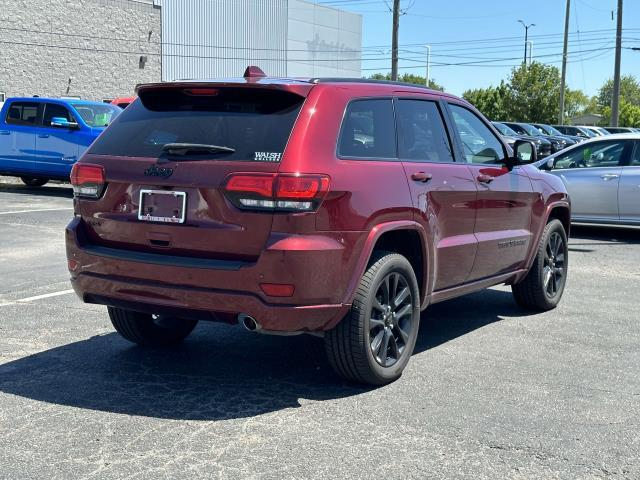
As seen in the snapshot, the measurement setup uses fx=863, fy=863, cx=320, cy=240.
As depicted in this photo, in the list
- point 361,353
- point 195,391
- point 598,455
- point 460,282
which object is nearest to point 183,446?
point 195,391

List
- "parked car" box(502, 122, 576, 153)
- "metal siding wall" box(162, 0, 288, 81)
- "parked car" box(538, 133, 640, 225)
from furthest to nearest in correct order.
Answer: "metal siding wall" box(162, 0, 288, 81), "parked car" box(502, 122, 576, 153), "parked car" box(538, 133, 640, 225)

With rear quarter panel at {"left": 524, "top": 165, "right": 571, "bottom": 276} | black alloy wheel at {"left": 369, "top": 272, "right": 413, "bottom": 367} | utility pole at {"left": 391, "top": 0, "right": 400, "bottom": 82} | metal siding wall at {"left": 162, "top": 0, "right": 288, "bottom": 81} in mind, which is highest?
metal siding wall at {"left": 162, "top": 0, "right": 288, "bottom": 81}

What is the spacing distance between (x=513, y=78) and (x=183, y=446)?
2786 inches

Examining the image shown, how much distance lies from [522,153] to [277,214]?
332cm

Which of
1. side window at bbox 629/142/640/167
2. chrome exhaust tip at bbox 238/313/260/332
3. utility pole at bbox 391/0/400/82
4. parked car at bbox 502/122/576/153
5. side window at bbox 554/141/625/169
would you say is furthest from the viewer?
utility pole at bbox 391/0/400/82

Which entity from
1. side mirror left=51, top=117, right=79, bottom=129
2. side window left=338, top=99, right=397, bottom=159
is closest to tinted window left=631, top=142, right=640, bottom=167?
side window left=338, top=99, right=397, bottom=159

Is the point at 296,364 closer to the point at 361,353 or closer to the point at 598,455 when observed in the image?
the point at 361,353

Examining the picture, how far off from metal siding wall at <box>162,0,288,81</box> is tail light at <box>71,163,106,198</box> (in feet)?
149

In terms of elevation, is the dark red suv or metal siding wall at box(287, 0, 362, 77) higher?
metal siding wall at box(287, 0, 362, 77)

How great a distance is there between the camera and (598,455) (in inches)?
168

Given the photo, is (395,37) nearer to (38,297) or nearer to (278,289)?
(38,297)

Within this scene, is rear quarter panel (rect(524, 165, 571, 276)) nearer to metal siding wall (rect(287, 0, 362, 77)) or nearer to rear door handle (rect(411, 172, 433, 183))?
rear door handle (rect(411, 172, 433, 183))

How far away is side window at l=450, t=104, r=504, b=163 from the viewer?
21.0 feet

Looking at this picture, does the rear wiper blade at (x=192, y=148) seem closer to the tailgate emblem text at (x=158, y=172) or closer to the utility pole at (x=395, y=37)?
the tailgate emblem text at (x=158, y=172)
